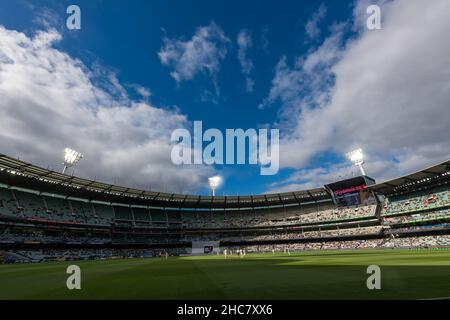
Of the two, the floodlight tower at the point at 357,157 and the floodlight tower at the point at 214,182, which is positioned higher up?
the floodlight tower at the point at 357,157

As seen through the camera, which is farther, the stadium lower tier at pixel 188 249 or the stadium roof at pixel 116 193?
the stadium roof at pixel 116 193

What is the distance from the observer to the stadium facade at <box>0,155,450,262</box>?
5684 cm

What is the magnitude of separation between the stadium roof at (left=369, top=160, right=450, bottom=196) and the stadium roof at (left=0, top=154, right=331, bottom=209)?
754 inches

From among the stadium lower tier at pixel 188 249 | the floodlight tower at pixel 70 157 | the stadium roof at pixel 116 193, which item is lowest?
the stadium lower tier at pixel 188 249

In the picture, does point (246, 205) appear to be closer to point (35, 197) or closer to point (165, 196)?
point (165, 196)

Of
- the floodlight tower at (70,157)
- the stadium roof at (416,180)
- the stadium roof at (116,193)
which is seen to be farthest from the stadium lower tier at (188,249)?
the floodlight tower at (70,157)

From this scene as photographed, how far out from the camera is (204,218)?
95.4 m

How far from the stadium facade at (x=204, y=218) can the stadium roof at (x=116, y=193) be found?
0.80ft

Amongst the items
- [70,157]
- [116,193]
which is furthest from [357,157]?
[70,157]

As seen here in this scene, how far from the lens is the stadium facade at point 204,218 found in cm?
5684

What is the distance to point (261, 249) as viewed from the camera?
3036 inches

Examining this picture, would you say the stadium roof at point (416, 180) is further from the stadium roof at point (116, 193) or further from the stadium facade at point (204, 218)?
the stadium roof at point (116, 193)
